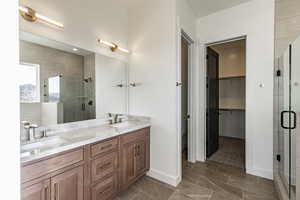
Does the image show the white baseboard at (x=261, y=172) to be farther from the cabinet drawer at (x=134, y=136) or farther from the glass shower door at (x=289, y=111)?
the cabinet drawer at (x=134, y=136)

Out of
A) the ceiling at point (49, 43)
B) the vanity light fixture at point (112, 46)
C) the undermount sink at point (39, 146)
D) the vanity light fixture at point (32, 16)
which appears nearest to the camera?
the undermount sink at point (39, 146)

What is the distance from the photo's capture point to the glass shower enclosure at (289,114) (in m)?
1.57

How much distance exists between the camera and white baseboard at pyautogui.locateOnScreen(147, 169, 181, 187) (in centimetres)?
210

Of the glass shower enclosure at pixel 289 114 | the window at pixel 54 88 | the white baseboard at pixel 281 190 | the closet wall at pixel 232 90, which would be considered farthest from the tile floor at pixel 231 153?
the window at pixel 54 88

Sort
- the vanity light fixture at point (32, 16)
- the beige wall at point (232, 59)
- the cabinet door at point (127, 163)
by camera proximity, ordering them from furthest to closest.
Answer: the beige wall at point (232, 59), the cabinet door at point (127, 163), the vanity light fixture at point (32, 16)

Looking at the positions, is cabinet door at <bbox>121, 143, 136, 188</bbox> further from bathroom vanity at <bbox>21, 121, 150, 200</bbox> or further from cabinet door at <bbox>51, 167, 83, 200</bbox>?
cabinet door at <bbox>51, 167, 83, 200</bbox>

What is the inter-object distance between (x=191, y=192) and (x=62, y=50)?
2.54 meters

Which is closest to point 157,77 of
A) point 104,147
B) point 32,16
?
point 104,147

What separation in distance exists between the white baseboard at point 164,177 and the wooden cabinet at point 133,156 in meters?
0.13

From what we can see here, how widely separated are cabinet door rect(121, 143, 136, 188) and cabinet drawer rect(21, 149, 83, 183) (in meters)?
0.61

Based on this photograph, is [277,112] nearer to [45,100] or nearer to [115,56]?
[115,56]

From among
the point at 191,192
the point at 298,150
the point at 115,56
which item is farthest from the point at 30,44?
the point at 298,150

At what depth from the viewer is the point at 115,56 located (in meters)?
2.45

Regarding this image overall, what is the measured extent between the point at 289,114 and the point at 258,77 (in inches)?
32.1
